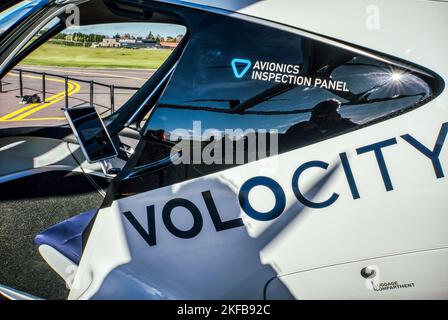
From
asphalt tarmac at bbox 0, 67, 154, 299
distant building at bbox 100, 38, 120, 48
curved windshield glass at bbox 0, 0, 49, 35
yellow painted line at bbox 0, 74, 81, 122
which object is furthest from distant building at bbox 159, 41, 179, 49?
yellow painted line at bbox 0, 74, 81, 122

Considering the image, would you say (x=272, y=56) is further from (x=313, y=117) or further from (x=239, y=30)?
(x=313, y=117)

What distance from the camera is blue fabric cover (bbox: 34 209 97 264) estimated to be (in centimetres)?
242

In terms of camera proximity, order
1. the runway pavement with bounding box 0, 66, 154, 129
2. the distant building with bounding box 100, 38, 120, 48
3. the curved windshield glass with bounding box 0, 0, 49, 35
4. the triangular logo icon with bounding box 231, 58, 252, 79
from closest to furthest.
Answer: the triangular logo icon with bounding box 231, 58, 252, 79 < the curved windshield glass with bounding box 0, 0, 49, 35 < the distant building with bounding box 100, 38, 120, 48 < the runway pavement with bounding box 0, 66, 154, 129

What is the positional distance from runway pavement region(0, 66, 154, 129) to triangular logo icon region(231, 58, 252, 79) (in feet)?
17.6

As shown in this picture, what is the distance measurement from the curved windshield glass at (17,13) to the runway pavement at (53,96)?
4.90 metres

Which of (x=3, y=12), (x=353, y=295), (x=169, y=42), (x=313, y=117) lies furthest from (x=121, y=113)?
(x=353, y=295)

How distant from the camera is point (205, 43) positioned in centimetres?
148

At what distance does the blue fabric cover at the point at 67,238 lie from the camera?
2.42m

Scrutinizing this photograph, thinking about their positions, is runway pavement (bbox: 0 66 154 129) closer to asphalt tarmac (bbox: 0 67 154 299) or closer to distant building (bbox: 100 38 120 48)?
asphalt tarmac (bbox: 0 67 154 299)

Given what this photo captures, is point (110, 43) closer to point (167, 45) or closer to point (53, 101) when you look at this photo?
point (167, 45)

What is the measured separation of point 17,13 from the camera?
166 cm

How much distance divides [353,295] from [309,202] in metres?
0.44

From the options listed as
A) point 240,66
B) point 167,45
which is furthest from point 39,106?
point 240,66

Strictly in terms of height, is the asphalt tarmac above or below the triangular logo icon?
below
